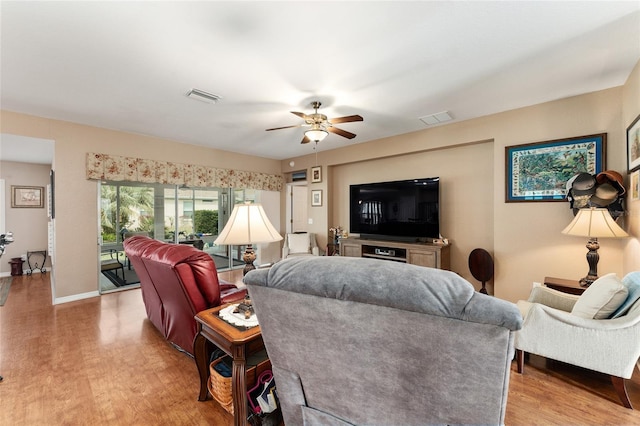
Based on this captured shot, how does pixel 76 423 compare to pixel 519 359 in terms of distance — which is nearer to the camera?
pixel 76 423

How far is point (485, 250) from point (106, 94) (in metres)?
4.92

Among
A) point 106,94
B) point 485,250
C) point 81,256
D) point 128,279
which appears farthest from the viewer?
point 128,279

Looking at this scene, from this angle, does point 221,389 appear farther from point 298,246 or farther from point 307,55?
point 298,246

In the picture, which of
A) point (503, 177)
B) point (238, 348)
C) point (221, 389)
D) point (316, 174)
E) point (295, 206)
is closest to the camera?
point (238, 348)

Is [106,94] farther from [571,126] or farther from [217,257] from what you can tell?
[571,126]

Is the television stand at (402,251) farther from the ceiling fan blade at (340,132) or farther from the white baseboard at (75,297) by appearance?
the white baseboard at (75,297)

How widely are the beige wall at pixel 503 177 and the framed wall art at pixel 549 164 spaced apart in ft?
0.22

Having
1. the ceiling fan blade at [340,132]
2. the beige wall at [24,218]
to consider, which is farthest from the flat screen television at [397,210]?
the beige wall at [24,218]

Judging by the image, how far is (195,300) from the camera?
1974mm

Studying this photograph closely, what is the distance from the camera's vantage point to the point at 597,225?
2461mm

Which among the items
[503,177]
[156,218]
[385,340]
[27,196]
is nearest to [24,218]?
[27,196]

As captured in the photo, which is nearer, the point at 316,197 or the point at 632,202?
the point at 632,202

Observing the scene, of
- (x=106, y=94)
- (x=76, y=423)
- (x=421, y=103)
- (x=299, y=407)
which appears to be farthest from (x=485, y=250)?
(x=106, y=94)

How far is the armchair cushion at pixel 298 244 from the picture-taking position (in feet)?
18.0
